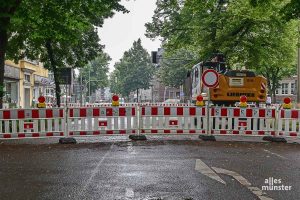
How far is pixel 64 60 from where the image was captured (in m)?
26.3

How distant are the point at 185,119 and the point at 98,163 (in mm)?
5515

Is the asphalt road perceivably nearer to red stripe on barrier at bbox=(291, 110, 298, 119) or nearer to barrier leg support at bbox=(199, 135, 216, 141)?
barrier leg support at bbox=(199, 135, 216, 141)

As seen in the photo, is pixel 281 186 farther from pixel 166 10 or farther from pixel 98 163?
pixel 166 10

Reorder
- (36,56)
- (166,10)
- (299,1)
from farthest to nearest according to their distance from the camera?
(166,10)
(36,56)
(299,1)

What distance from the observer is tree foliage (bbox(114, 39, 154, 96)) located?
102562 millimetres

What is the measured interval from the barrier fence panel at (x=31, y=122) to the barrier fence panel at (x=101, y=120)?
39 cm

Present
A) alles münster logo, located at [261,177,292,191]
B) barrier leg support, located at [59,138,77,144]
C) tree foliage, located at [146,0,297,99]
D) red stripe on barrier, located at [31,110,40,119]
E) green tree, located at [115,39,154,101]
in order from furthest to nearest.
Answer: green tree, located at [115,39,154,101]
tree foliage, located at [146,0,297,99]
red stripe on barrier, located at [31,110,40,119]
barrier leg support, located at [59,138,77,144]
alles münster logo, located at [261,177,292,191]

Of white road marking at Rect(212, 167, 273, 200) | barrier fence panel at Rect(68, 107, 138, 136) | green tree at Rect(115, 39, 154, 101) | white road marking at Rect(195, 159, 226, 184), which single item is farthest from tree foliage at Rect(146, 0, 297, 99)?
green tree at Rect(115, 39, 154, 101)

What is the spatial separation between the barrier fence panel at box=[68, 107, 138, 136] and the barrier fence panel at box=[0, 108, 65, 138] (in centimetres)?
39

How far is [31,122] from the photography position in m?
13.0

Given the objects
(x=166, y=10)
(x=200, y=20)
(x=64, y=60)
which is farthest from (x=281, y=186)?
(x=166, y=10)

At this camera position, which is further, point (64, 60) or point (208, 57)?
point (208, 57)

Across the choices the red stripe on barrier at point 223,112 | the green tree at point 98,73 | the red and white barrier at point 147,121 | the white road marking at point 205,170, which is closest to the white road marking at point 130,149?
the red and white barrier at point 147,121

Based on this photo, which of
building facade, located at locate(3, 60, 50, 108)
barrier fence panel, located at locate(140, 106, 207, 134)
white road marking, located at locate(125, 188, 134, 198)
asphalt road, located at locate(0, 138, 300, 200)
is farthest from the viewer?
building facade, located at locate(3, 60, 50, 108)
